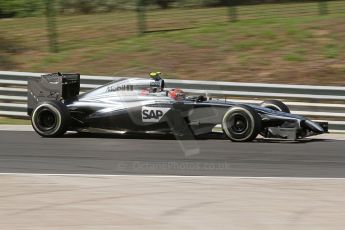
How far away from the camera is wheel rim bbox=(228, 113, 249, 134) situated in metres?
10.4

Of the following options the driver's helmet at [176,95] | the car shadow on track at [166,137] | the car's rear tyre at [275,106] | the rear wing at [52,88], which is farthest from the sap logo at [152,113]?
the car's rear tyre at [275,106]

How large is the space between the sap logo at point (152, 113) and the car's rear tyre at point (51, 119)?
3.93 feet

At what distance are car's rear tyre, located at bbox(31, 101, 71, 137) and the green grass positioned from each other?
4661mm

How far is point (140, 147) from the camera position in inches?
408

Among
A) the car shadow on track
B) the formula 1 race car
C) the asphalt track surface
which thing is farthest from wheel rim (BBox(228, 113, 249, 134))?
the car shadow on track

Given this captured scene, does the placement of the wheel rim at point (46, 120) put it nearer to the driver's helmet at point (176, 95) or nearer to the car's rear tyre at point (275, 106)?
the driver's helmet at point (176, 95)

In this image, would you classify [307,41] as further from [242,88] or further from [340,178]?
[340,178]

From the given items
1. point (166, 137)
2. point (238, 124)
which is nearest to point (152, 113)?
point (166, 137)

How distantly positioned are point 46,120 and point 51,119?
3.2 inches

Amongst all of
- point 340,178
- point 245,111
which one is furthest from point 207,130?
point 340,178

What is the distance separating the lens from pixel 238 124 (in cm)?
1056

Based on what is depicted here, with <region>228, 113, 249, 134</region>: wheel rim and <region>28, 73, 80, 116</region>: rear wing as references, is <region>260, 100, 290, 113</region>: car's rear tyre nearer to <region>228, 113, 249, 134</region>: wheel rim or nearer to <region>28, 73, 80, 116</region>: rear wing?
<region>228, 113, 249, 134</region>: wheel rim

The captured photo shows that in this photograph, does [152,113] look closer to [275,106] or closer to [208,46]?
[275,106]

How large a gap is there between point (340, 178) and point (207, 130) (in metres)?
3.37
